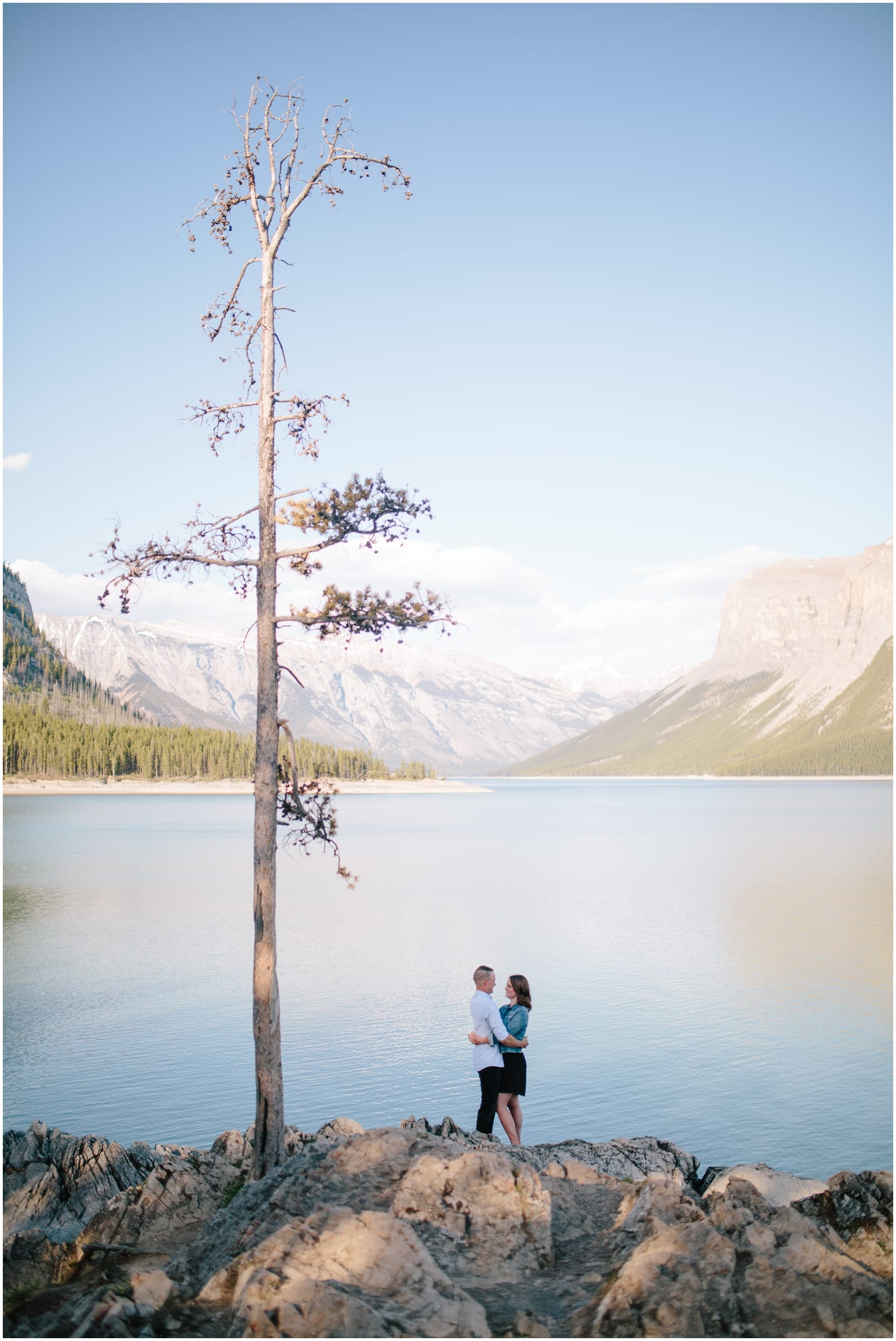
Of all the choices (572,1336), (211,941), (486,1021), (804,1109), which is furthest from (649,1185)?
(211,941)

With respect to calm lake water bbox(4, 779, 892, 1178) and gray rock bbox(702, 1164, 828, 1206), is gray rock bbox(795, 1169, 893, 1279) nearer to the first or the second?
gray rock bbox(702, 1164, 828, 1206)

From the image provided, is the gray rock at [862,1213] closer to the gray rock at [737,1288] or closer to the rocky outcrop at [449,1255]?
the rocky outcrop at [449,1255]

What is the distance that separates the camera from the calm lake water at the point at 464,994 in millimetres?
15742

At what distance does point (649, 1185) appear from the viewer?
788cm

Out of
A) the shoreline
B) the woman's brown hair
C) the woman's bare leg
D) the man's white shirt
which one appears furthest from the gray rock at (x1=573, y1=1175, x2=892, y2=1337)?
the shoreline

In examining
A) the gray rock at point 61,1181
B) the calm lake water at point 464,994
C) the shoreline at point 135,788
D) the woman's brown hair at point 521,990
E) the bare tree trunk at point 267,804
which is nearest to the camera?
the bare tree trunk at point 267,804

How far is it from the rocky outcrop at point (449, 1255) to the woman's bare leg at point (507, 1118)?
1568 mm

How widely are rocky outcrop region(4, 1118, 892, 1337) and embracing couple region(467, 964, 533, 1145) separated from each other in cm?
146

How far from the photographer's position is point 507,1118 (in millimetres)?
11812

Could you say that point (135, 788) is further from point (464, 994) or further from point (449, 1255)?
point (449, 1255)

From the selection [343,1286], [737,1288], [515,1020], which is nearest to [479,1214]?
[343,1286]

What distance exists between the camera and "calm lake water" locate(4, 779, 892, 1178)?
620 inches

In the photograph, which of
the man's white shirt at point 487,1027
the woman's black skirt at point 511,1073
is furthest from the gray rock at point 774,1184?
the man's white shirt at point 487,1027

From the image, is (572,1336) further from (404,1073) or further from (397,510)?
(404,1073)
